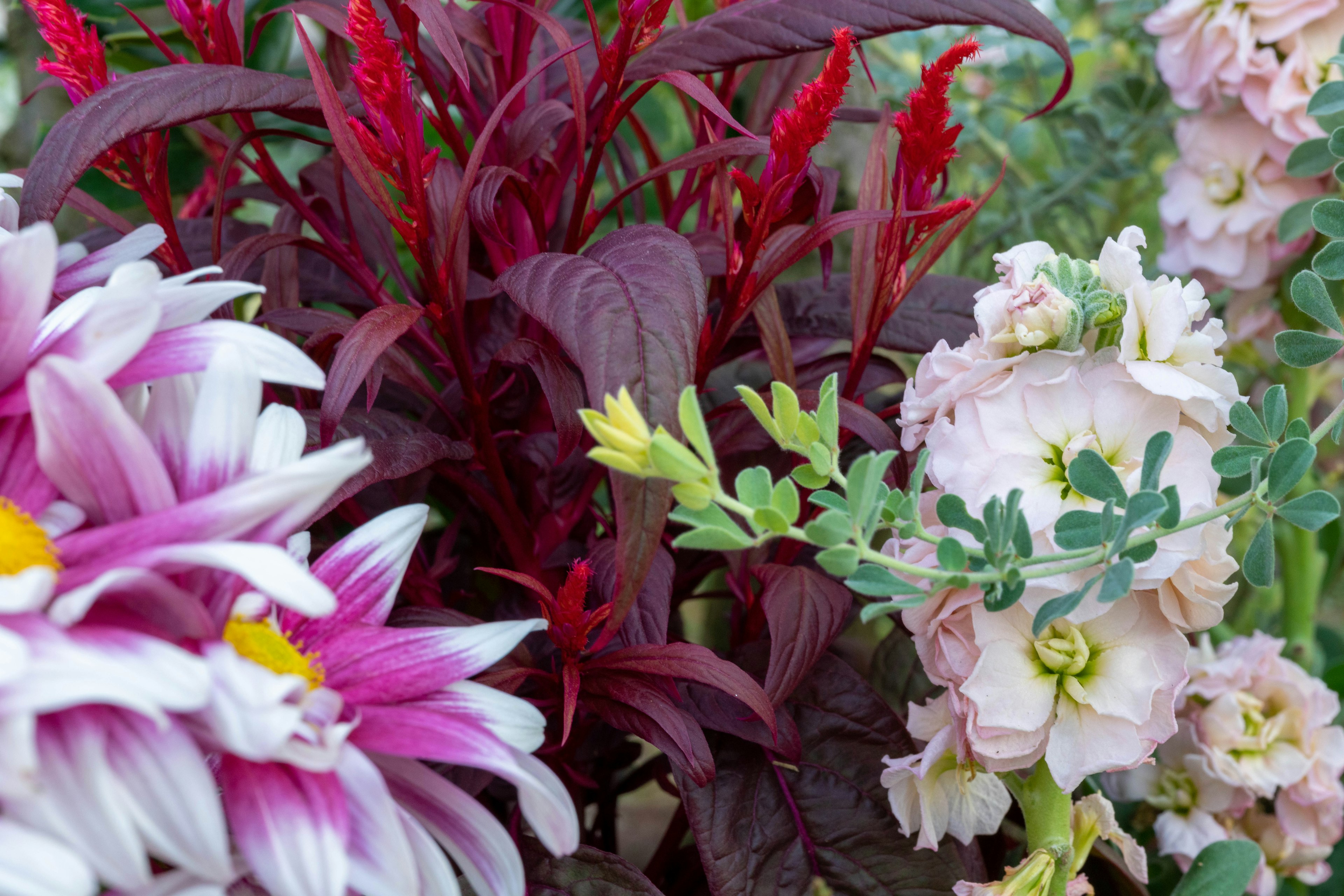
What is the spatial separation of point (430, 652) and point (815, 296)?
0.37m

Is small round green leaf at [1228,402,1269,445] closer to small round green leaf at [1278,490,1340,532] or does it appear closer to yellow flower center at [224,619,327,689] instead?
small round green leaf at [1278,490,1340,532]

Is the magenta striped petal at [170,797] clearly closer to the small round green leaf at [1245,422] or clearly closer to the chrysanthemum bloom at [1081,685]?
the chrysanthemum bloom at [1081,685]

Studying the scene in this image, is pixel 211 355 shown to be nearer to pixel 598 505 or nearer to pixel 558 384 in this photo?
pixel 558 384

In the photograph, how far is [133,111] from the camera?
38cm

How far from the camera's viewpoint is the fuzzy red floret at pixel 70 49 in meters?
0.40

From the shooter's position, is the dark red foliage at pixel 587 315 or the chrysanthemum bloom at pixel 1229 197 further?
the chrysanthemum bloom at pixel 1229 197

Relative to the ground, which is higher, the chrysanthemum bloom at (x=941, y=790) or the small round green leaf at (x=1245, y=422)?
the small round green leaf at (x=1245, y=422)

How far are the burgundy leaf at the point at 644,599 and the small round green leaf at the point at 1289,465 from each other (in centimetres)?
24

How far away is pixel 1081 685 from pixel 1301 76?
21.2 inches

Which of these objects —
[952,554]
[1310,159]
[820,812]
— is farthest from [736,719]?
[1310,159]

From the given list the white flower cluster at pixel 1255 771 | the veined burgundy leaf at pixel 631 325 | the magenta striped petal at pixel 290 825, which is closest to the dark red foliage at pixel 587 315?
the veined burgundy leaf at pixel 631 325

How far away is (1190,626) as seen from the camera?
403mm

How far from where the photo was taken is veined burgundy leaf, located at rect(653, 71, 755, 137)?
0.40 m

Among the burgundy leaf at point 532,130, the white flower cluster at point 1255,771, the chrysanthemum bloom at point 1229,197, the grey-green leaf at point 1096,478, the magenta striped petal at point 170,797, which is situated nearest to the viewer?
the magenta striped petal at point 170,797
